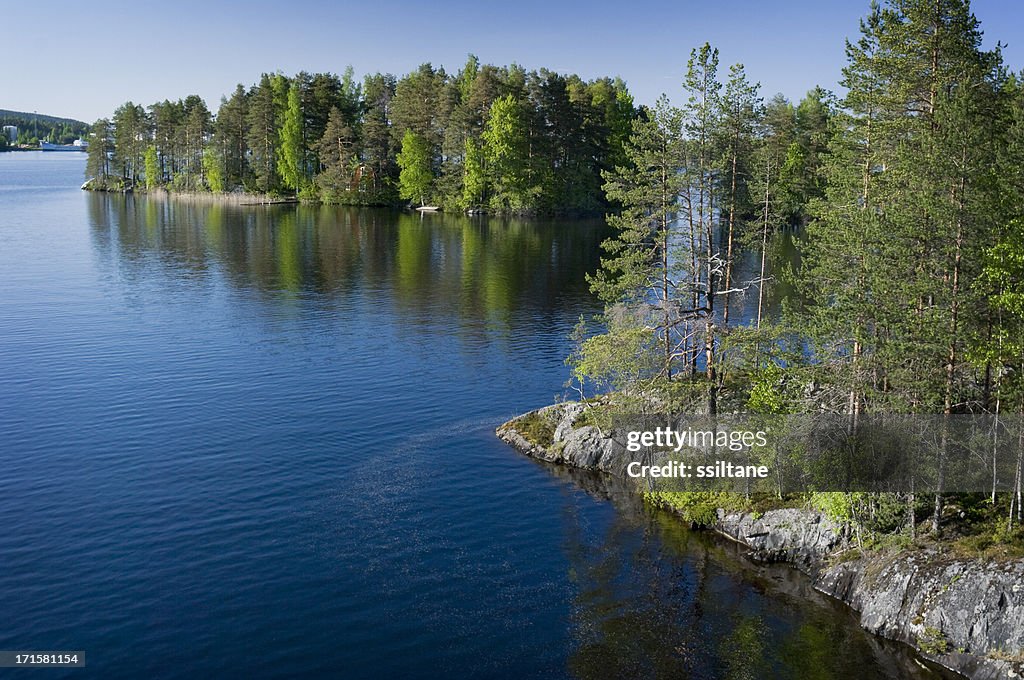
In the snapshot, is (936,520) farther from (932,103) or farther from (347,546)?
(347,546)

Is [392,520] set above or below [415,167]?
below

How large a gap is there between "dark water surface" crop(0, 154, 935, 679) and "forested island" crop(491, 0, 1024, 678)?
2124 mm

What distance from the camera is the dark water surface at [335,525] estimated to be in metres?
26.6

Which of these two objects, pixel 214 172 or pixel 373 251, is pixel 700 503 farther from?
pixel 214 172

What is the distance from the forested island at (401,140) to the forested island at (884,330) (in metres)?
100

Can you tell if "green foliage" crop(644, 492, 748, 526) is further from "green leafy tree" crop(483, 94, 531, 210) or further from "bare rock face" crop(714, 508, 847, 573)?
"green leafy tree" crop(483, 94, 531, 210)

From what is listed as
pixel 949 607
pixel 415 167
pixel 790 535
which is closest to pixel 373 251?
pixel 415 167

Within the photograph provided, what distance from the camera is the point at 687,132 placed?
133 feet

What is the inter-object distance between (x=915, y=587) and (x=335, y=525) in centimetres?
2229

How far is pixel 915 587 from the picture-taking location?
27.9 metres

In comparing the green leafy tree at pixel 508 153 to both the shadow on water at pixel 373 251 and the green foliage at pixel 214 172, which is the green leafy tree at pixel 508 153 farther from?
the green foliage at pixel 214 172

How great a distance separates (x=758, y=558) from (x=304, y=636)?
18255 millimetres

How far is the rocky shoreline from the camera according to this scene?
25.3m

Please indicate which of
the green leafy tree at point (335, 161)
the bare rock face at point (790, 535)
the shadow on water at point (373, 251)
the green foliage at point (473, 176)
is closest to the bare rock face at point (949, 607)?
the bare rock face at point (790, 535)
